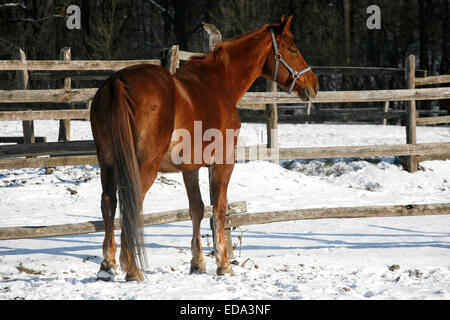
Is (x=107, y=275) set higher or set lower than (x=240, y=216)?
lower

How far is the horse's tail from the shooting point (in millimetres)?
3557

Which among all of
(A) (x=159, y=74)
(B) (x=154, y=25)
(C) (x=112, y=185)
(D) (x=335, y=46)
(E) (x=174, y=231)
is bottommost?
(E) (x=174, y=231)

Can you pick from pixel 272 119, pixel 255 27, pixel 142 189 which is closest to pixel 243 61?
pixel 142 189

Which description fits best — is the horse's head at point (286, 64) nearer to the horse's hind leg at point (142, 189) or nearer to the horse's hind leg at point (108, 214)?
the horse's hind leg at point (142, 189)

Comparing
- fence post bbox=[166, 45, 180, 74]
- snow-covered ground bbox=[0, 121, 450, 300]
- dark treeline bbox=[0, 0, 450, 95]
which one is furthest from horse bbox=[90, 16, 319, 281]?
dark treeline bbox=[0, 0, 450, 95]

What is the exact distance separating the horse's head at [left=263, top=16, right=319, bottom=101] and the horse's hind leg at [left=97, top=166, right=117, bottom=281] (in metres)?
1.91

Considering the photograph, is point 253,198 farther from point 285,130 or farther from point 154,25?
point 154,25

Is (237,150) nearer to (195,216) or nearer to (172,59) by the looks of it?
(172,59)

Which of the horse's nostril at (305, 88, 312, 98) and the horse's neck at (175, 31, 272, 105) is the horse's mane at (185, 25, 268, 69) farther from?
the horse's nostril at (305, 88, 312, 98)

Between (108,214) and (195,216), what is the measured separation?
96 cm

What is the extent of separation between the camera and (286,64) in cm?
484

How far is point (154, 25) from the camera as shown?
97.8 feet
